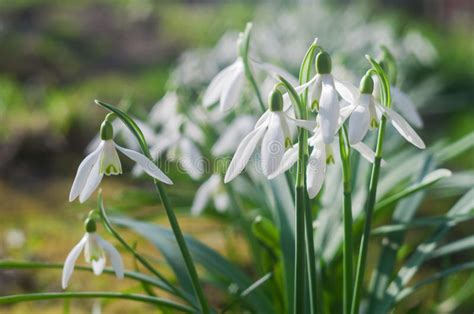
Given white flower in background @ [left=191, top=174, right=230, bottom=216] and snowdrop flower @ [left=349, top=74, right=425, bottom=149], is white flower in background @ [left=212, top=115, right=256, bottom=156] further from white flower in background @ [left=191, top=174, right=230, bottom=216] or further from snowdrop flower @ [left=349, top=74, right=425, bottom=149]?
snowdrop flower @ [left=349, top=74, right=425, bottom=149]

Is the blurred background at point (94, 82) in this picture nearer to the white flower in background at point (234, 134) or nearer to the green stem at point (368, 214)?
the white flower in background at point (234, 134)

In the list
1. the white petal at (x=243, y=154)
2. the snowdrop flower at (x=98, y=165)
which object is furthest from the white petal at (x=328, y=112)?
the snowdrop flower at (x=98, y=165)

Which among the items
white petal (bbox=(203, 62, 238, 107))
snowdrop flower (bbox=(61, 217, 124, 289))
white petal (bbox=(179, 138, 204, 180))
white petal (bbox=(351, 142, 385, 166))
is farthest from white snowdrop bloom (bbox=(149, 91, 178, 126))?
white petal (bbox=(351, 142, 385, 166))

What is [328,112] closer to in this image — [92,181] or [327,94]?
[327,94]

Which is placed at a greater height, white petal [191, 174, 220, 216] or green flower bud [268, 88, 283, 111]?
white petal [191, 174, 220, 216]

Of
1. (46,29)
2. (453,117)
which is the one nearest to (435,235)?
(453,117)

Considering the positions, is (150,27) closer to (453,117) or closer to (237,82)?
(453,117)
